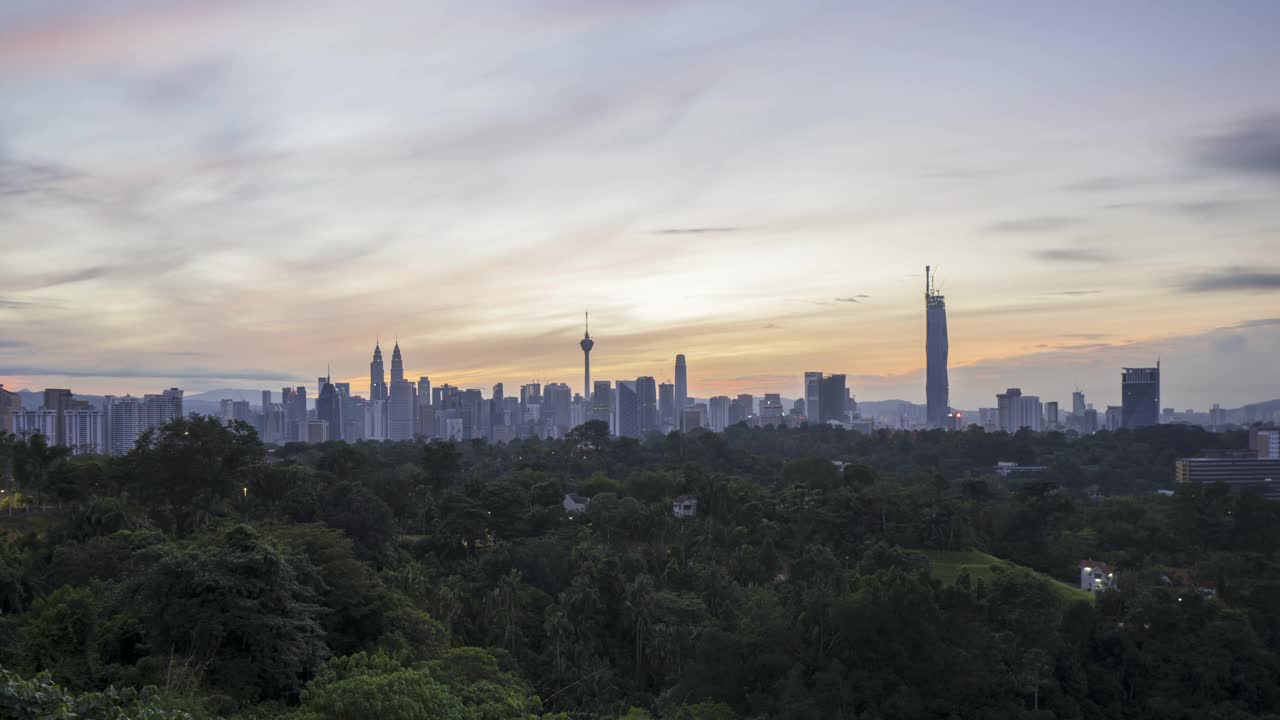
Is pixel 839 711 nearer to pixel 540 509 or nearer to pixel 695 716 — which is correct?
pixel 695 716

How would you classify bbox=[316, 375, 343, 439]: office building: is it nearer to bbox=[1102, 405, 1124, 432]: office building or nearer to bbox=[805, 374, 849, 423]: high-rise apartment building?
bbox=[805, 374, 849, 423]: high-rise apartment building

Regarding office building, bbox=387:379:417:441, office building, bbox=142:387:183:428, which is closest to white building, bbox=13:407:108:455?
office building, bbox=142:387:183:428

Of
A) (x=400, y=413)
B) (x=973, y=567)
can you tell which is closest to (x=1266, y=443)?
(x=973, y=567)

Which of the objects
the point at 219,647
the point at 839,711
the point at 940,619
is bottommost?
the point at 839,711

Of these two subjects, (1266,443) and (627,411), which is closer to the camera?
(1266,443)

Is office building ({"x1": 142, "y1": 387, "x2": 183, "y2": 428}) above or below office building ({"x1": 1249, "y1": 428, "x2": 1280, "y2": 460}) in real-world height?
above

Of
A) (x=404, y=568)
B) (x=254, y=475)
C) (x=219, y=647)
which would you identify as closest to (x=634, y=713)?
(x=219, y=647)

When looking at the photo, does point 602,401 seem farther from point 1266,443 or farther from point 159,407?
point 1266,443
